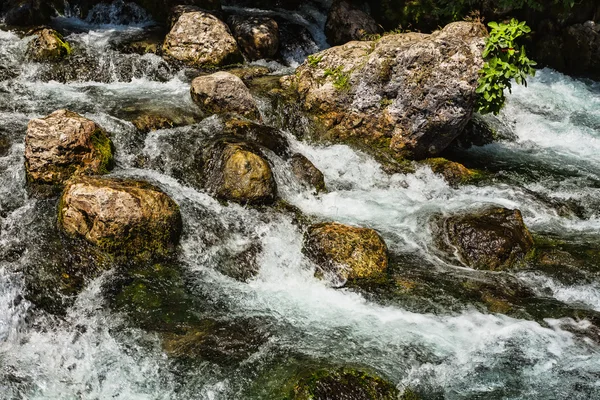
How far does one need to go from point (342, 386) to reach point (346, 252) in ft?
8.65

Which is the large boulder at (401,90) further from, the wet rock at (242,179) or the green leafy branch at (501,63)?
the wet rock at (242,179)

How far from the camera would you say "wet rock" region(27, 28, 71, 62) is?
1280 cm

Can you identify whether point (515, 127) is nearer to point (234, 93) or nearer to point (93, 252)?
point (234, 93)

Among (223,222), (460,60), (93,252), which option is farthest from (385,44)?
(93,252)

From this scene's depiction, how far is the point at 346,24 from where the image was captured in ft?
53.2

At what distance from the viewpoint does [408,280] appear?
7.61m

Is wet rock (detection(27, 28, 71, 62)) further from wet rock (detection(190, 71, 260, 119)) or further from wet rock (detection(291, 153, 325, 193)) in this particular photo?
wet rock (detection(291, 153, 325, 193))

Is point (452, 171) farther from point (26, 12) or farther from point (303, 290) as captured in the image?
point (26, 12)

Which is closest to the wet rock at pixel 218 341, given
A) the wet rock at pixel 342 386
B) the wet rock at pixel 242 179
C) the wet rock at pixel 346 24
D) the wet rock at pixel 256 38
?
the wet rock at pixel 342 386

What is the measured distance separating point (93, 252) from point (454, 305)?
4.97 meters

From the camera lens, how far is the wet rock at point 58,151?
8148 mm

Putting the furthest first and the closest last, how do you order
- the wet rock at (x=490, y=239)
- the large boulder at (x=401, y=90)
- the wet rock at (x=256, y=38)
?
the wet rock at (x=256, y=38), the large boulder at (x=401, y=90), the wet rock at (x=490, y=239)

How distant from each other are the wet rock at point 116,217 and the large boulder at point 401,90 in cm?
490

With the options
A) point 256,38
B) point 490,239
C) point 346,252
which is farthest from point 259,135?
point 256,38
